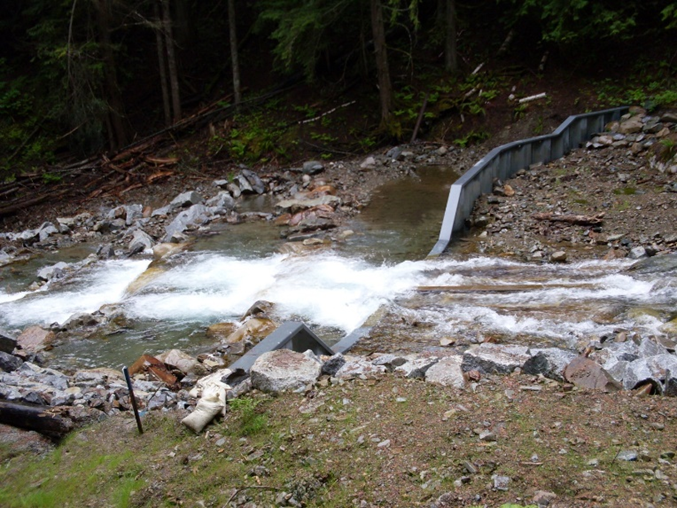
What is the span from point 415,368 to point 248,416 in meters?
1.47

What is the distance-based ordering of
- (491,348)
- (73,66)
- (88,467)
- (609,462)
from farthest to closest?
(73,66) < (491,348) < (88,467) < (609,462)

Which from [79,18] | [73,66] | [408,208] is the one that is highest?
[79,18]

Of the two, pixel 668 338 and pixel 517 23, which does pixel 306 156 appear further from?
pixel 668 338

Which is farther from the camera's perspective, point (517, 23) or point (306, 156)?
point (517, 23)

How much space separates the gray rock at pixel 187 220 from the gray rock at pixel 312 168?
329cm

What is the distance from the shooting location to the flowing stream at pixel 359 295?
7125 millimetres

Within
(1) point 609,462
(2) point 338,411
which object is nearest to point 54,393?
(2) point 338,411

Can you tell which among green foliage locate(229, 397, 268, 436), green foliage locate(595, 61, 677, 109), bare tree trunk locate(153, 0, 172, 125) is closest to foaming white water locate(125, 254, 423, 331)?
green foliage locate(229, 397, 268, 436)

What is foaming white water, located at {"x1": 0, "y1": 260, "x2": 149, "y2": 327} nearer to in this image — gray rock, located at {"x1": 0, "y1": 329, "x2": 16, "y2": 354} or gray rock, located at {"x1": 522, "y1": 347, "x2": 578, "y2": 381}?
gray rock, located at {"x1": 0, "y1": 329, "x2": 16, "y2": 354}

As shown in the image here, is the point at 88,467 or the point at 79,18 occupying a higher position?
the point at 79,18

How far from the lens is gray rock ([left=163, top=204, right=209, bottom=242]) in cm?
1351

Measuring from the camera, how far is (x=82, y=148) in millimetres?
20078

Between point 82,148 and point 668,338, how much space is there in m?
19.1

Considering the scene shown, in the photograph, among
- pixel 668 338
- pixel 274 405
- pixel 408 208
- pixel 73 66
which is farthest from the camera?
pixel 73 66
